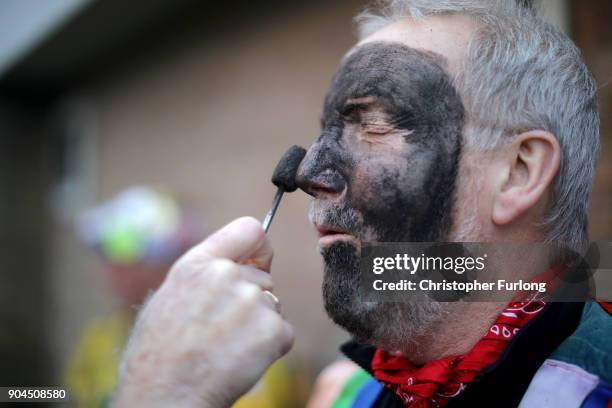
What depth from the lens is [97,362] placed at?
3.61 meters

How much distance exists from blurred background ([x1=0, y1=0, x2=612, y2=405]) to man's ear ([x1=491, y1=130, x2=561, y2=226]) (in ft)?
1.48

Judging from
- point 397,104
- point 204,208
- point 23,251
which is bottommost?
point 23,251

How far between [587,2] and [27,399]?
2.29 m

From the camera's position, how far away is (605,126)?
1.79 m

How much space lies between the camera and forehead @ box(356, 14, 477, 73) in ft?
4.85

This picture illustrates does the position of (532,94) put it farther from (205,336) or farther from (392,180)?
(205,336)

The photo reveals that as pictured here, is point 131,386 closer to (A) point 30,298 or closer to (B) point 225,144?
(B) point 225,144

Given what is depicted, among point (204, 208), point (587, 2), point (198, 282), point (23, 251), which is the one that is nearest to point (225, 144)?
point (204, 208)

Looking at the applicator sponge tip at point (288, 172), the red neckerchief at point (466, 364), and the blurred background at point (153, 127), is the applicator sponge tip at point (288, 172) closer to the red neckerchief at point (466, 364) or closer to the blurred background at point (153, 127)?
the red neckerchief at point (466, 364)

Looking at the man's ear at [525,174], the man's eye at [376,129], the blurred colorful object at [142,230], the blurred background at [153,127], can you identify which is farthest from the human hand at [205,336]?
the blurred colorful object at [142,230]

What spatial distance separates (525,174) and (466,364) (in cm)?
44

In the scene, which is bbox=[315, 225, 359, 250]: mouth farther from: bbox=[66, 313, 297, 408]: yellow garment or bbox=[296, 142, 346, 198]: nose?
bbox=[66, 313, 297, 408]: yellow garment

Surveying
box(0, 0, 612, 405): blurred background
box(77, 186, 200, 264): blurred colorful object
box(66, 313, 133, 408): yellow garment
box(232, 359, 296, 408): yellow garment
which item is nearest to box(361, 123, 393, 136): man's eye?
box(0, 0, 612, 405): blurred background

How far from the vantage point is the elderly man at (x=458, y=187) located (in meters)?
1.28
